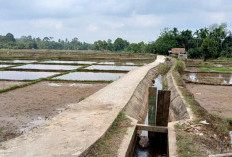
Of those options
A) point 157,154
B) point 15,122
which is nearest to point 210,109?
point 157,154

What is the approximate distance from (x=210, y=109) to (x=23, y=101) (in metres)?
8.55

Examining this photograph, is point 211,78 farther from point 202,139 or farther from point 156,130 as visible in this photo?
point 202,139

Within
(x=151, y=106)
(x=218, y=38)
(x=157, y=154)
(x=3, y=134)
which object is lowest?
(x=157, y=154)

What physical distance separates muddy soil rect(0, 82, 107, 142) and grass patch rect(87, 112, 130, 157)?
277 cm

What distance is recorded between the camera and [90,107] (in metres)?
8.05

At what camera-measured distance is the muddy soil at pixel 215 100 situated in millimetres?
9423

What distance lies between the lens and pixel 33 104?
972 centimetres

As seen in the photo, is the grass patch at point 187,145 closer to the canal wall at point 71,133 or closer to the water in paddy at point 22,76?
the canal wall at point 71,133

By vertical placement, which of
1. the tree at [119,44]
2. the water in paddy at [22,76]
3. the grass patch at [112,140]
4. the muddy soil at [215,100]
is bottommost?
the muddy soil at [215,100]

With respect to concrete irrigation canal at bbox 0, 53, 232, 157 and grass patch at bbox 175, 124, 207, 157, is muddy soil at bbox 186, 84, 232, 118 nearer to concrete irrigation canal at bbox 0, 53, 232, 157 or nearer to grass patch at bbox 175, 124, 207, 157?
concrete irrigation canal at bbox 0, 53, 232, 157

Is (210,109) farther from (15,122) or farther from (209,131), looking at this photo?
(15,122)

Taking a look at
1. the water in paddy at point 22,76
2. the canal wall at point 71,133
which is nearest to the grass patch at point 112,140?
the canal wall at point 71,133

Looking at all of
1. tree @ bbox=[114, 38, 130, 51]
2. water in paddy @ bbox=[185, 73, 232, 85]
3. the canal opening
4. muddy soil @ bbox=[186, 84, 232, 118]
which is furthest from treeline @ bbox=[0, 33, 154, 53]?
the canal opening

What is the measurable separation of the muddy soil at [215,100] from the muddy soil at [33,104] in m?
6.05
